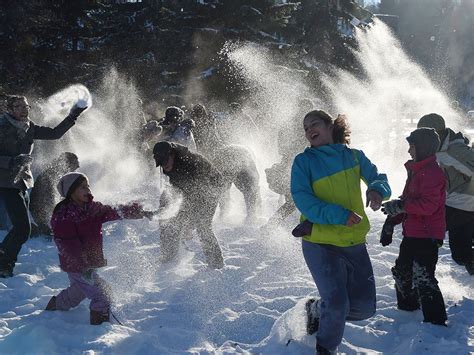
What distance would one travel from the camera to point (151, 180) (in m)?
12.3

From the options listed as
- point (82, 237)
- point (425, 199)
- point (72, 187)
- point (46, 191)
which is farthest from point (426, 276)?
point (46, 191)

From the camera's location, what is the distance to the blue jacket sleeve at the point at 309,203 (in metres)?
3.29

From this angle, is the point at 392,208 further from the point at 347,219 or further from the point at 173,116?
the point at 173,116

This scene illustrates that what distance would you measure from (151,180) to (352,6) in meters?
14.4

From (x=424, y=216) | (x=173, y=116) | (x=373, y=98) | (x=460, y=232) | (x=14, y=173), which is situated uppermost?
(x=373, y=98)

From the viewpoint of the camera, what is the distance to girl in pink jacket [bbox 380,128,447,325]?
410cm

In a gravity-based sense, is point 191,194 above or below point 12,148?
below

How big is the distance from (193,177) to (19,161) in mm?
2043

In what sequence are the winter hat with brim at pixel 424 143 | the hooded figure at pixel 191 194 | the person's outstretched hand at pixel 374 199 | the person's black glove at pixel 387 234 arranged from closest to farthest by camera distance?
the person's outstretched hand at pixel 374 199 → the winter hat with brim at pixel 424 143 → the person's black glove at pixel 387 234 → the hooded figure at pixel 191 194

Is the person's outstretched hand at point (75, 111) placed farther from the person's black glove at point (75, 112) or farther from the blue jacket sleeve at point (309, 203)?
the blue jacket sleeve at point (309, 203)

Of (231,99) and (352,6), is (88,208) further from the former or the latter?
(352,6)

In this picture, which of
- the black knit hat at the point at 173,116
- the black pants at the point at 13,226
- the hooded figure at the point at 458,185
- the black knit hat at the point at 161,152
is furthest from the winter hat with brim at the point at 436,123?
the black pants at the point at 13,226

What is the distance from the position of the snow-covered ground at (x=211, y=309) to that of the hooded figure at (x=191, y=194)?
0.24m

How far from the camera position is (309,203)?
134 inches
